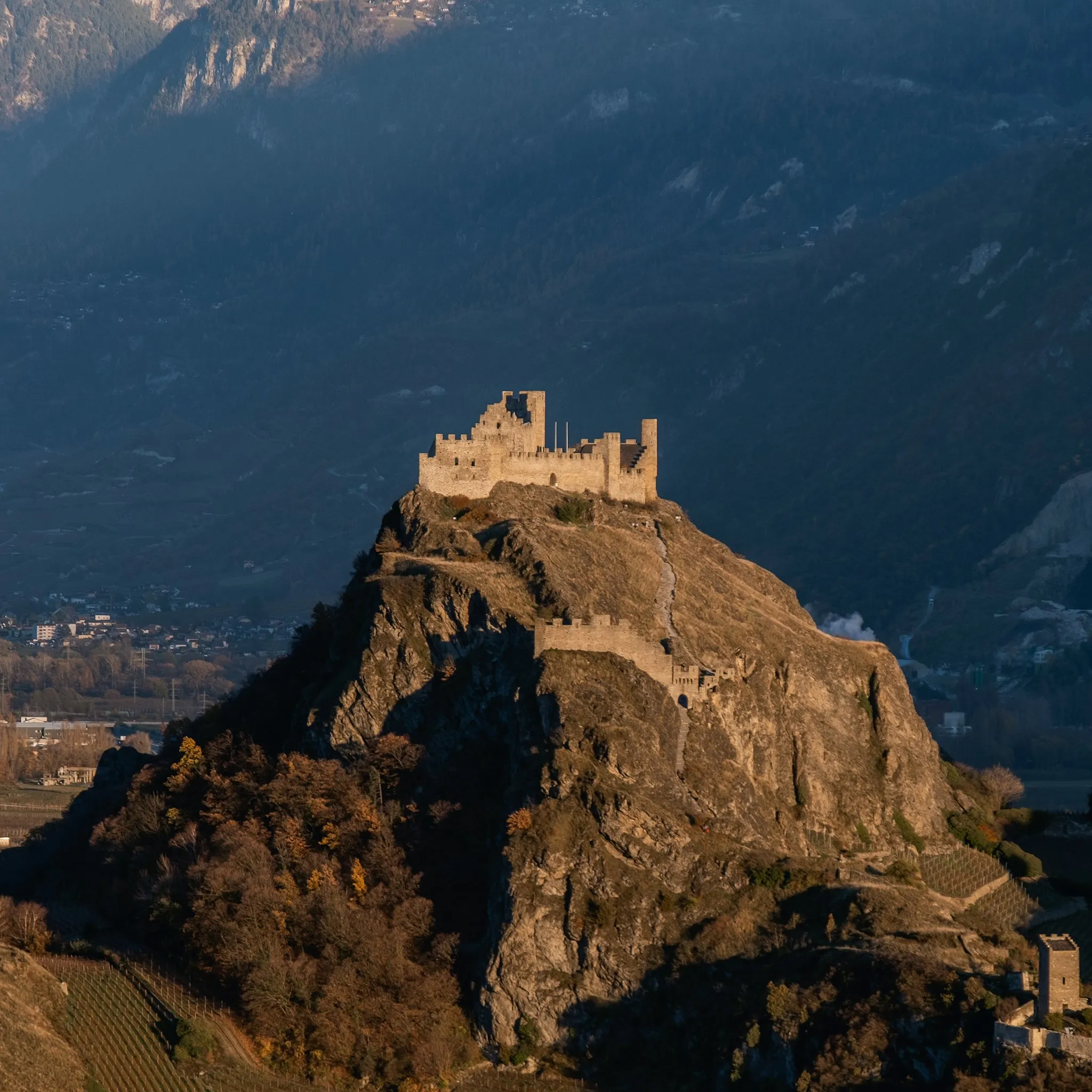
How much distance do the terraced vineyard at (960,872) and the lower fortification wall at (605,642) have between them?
12308mm

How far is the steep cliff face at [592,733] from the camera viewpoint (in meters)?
97.2

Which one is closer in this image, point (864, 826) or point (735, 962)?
point (735, 962)

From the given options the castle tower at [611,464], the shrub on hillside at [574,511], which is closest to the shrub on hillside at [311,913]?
the shrub on hillside at [574,511]

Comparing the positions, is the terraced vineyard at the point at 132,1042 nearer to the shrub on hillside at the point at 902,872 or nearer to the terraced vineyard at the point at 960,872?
the shrub on hillside at the point at 902,872

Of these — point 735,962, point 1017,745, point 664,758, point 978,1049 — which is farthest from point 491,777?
point 1017,745

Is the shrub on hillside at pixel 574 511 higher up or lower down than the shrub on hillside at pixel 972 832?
higher up

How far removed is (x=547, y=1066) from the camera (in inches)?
3762

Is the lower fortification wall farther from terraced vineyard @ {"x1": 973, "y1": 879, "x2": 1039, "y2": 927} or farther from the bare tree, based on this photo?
the bare tree

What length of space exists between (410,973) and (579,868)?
263 inches

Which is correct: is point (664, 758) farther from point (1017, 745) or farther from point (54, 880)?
point (1017, 745)

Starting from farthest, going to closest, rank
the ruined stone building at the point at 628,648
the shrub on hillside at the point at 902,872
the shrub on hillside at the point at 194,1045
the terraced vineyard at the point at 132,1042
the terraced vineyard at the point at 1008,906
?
the terraced vineyard at the point at 1008,906
the ruined stone building at the point at 628,648
the shrub on hillside at the point at 902,872
the shrub on hillside at the point at 194,1045
the terraced vineyard at the point at 132,1042

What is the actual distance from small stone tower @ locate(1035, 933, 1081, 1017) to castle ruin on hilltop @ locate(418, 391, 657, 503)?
124 feet

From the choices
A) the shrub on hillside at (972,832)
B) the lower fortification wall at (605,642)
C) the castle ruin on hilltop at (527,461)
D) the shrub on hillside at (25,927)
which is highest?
the castle ruin on hilltop at (527,461)

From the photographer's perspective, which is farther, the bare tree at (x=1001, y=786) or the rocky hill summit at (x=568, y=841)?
the bare tree at (x=1001, y=786)
